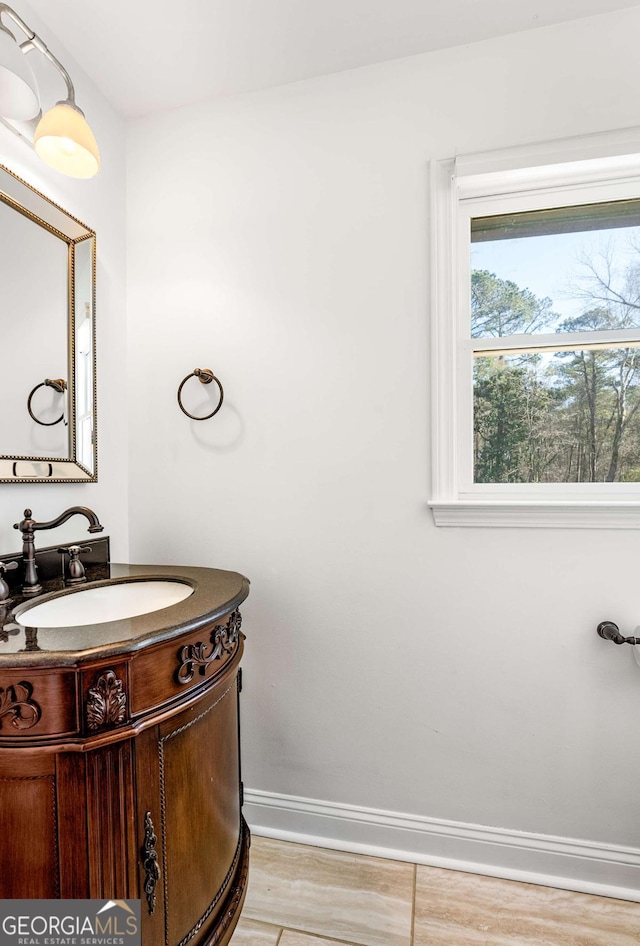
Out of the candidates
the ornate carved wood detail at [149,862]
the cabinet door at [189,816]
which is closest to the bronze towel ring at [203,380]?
the cabinet door at [189,816]

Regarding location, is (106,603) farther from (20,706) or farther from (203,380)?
(203,380)

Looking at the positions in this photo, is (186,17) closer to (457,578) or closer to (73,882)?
(457,578)

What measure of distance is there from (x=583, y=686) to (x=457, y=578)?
0.47 metres

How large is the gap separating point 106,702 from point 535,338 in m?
1.47

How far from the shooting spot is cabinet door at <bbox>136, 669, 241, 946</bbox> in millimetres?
889

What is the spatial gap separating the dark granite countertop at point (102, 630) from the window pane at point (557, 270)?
113cm

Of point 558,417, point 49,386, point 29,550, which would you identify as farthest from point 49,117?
point 558,417

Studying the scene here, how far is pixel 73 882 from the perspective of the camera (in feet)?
2.66

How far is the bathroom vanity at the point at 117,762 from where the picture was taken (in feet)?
2.59

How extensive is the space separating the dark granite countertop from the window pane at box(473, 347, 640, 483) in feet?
2.99

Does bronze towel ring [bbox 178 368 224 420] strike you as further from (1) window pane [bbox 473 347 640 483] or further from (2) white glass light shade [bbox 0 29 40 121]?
(1) window pane [bbox 473 347 640 483]

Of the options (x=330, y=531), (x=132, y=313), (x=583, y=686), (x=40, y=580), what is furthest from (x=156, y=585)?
(x=583, y=686)

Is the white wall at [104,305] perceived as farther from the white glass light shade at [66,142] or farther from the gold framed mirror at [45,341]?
the white glass light shade at [66,142]

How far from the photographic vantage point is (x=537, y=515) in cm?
138
